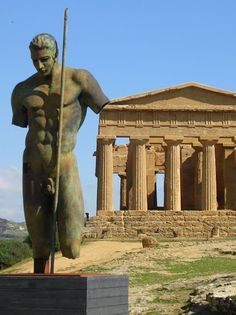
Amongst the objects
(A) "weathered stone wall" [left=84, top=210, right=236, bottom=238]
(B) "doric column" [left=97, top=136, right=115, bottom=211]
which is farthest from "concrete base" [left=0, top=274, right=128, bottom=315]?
(B) "doric column" [left=97, top=136, right=115, bottom=211]

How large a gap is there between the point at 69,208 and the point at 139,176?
170 ft

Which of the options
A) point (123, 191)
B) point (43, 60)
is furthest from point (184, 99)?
point (43, 60)

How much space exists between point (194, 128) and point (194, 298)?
40.5 meters

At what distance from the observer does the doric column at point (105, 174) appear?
59781 mm

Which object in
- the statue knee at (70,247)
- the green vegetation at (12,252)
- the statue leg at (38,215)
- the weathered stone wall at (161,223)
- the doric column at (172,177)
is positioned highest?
the doric column at (172,177)

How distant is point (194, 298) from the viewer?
21938 mm

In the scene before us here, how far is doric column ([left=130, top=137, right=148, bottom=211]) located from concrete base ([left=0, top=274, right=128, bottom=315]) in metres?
51.9

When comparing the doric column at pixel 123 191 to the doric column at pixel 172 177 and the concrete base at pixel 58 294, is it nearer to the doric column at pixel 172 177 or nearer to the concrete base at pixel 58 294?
the doric column at pixel 172 177

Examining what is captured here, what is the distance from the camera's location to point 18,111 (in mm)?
9766

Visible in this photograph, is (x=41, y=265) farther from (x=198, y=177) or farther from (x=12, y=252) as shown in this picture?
(x=198, y=177)

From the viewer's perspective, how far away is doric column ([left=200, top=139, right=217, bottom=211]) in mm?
60719

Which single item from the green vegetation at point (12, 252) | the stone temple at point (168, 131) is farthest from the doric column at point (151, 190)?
the green vegetation at point (12, 252)

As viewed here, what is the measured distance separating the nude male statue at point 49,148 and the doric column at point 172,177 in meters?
51.0

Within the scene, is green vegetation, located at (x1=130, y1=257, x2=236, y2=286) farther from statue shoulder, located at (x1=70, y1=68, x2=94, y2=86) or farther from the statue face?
the statue face
